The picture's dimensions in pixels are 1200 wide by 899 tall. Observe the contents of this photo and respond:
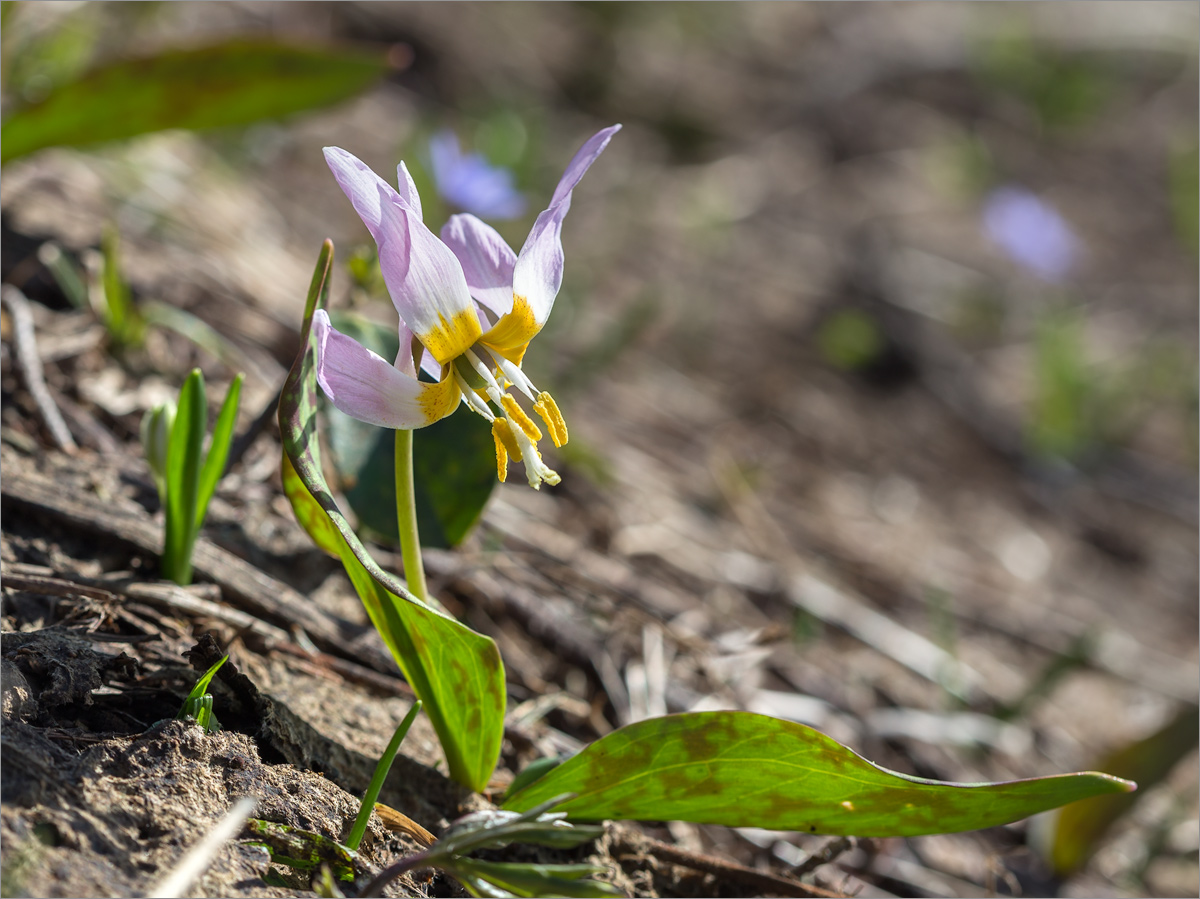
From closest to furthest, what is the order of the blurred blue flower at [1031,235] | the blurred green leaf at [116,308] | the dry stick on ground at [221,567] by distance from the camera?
the dry stick on ground at [221,567], the blurred green leaf at [116,308], the blurred blue flower at [1031,235]

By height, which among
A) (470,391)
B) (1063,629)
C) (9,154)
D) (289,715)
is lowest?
(1063,629)

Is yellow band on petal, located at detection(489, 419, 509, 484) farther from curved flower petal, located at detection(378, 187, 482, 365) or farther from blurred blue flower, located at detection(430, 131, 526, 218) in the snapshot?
blurred blue flower, located at detection(430, 131, 526, 218)

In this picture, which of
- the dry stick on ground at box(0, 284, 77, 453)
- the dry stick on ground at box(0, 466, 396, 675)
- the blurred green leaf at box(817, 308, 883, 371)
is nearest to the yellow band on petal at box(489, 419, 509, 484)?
the dry stick on ground at box(0, 466, 396, 675)

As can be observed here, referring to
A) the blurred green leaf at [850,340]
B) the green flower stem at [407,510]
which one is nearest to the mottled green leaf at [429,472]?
the green flower stem at [407,510]

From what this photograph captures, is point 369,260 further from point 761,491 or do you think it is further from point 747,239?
point 747,239

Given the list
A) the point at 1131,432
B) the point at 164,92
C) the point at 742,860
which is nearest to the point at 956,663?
the point at 742,860

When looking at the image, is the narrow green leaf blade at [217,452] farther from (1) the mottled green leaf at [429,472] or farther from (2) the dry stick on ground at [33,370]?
(2) the dry stick on ground at [33,370]
